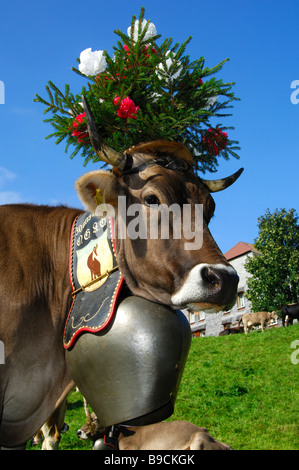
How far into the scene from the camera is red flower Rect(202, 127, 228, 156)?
3861 mm

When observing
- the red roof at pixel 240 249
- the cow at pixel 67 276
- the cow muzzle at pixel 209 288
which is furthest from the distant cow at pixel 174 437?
the red roof at pixel 240 249

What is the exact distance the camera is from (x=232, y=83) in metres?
3.79

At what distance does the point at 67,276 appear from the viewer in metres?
3.21

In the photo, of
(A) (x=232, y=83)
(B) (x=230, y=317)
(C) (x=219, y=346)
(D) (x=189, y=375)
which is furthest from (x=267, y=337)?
(B) (x=230, y=317)

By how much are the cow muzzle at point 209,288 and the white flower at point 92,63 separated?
7.25 feet

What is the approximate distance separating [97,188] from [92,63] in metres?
1.46

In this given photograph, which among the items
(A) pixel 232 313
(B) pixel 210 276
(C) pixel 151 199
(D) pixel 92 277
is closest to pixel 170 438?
(D) pixel 92 277

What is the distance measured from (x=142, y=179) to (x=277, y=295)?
124 feet

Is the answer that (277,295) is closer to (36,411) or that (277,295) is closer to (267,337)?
(267,337)

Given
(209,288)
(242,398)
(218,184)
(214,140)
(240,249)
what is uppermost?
(214,140)

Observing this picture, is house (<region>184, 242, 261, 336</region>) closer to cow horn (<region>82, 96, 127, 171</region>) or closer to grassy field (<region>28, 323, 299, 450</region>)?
grassy field (<region>28, 323, 299, 450</region>)

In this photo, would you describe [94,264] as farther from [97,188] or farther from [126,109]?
[126,109]

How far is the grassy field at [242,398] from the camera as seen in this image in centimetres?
827

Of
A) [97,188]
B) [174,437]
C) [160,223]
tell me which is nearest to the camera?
[160,223]
